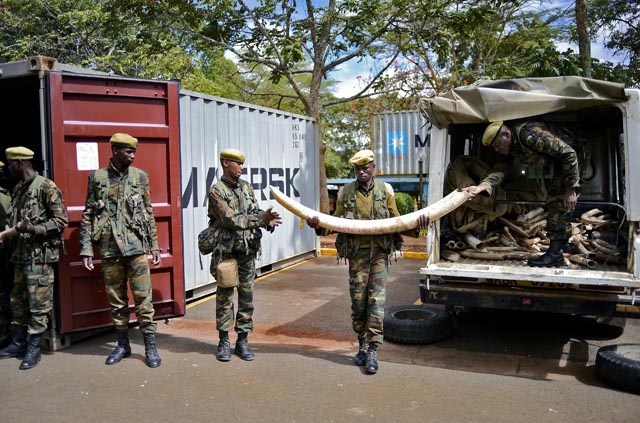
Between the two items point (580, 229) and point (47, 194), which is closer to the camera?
point (47, 194)

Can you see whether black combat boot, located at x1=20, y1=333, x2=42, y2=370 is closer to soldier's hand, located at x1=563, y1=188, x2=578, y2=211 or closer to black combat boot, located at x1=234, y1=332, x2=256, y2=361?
black combat boot, located at x1=234, y1=332, x2=256, y2=361

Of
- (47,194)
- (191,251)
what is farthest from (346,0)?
(47,194)

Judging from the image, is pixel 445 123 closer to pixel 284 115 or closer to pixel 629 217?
pixel 629 217

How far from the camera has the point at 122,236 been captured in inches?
197

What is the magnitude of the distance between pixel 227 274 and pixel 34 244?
67.7 inches

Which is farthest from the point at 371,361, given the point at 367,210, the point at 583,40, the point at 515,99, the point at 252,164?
the point at 583,40

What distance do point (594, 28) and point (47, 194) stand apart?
1552 centimetres

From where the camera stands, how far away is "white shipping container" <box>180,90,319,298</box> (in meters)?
7.50

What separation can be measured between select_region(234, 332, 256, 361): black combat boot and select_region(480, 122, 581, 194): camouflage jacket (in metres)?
2.63

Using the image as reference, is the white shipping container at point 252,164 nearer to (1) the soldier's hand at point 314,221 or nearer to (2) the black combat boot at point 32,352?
(1) the soldier's hand at point 314,221

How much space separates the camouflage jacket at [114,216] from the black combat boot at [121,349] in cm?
77

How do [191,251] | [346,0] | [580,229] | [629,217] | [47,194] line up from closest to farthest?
[629,217] < [47,194] < [580,229] < [191,251] < [346,0]

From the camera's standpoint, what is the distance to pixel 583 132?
20.6 feet

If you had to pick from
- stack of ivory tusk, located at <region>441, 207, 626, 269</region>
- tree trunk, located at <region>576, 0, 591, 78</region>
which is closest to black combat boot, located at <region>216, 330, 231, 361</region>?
stack of ivory tusk, located at <region>441, 207, 626, 269</region>
